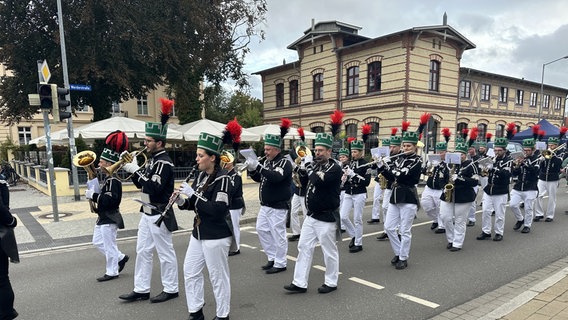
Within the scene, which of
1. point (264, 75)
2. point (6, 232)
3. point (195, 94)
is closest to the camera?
point (6, 232)

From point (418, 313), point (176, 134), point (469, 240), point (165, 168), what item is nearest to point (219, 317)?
point (165, 168)

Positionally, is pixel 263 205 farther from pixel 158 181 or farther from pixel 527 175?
pixel 527 175

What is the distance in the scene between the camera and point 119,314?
441cm

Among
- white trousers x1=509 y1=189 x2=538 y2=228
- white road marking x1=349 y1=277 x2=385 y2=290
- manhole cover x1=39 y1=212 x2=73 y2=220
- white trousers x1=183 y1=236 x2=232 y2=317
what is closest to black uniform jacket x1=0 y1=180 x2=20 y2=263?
white trousers x1=183 y1=236 x2=232 y2=317

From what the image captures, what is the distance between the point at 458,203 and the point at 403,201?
185cm

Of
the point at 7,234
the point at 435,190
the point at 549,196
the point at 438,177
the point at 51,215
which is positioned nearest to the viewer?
the point at 7,234

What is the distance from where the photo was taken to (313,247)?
502cm

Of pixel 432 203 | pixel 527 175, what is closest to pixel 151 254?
pixel 432 203

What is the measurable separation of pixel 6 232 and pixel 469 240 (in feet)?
26.5

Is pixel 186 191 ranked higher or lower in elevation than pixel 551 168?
higher

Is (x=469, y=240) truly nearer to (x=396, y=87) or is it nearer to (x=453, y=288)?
(x=453, y=288)

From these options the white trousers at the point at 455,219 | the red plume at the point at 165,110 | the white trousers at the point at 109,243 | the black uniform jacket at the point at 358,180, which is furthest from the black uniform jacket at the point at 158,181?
the white trousers at the point at 455,219

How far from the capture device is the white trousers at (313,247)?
4.97 m

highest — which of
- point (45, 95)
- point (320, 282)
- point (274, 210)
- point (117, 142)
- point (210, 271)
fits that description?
point (45, 95)
